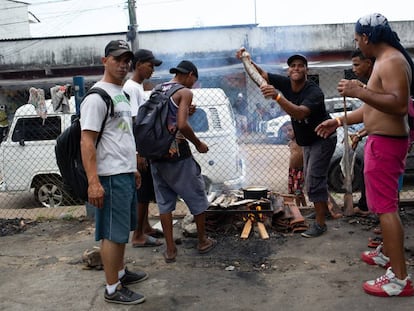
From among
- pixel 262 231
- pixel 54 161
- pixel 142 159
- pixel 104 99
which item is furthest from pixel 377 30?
→ pixel 54 161

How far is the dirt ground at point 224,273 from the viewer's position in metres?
3.31

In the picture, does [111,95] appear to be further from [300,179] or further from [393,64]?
[300,179]

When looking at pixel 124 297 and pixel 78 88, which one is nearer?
pixel 124 297

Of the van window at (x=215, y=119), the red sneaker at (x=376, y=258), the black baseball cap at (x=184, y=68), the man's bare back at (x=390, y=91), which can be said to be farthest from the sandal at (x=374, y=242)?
the van window at (x=215, y=119)

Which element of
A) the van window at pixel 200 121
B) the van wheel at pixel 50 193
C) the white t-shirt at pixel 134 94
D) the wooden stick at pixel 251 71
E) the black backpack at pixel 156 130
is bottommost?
the van wheel at pixel 50 193

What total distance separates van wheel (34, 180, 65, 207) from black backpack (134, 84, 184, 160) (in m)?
4.27

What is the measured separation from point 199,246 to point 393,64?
8.03 ft

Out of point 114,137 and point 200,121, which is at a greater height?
point 114,137

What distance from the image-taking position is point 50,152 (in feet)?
25.2

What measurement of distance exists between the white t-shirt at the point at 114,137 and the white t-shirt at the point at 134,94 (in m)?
0.96

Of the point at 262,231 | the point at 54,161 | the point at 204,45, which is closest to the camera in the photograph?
the point at 262,231

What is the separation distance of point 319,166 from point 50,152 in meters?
5.03

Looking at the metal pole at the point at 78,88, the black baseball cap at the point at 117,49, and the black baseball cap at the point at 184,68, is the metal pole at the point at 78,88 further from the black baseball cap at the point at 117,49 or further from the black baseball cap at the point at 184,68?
the black baseball cap at the point at 117,49

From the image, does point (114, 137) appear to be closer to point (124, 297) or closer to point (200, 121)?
point (124, 297)
